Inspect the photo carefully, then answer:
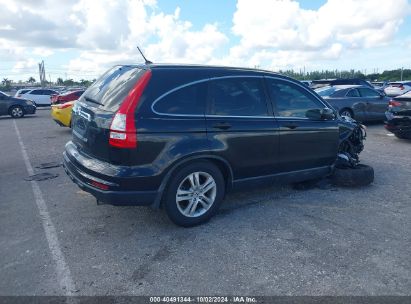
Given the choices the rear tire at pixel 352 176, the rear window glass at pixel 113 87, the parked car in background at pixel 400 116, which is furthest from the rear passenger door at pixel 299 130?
the parked car in background at pixel 400 116

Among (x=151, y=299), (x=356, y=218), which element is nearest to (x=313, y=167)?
(x=356, y=218)

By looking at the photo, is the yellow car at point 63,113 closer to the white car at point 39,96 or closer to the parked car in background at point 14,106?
the parked car in background at point 14,106

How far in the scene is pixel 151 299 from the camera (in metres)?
3.02

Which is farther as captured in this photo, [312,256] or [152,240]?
[152,240]

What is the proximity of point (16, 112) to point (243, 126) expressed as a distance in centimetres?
1914

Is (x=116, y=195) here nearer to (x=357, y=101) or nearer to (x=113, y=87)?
(x=113, y=87)

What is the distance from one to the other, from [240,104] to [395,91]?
22.4 meters

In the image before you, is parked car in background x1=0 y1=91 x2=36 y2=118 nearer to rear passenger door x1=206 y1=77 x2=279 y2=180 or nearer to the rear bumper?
the rear bumper

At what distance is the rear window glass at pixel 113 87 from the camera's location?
4027 mm

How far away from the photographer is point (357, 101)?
518 inches

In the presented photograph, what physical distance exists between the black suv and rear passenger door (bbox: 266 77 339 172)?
15mm

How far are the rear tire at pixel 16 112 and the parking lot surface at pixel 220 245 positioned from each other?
16026 mm

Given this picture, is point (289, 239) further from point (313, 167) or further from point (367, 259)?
point (313, 167)

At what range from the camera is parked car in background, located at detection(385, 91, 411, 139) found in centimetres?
967
